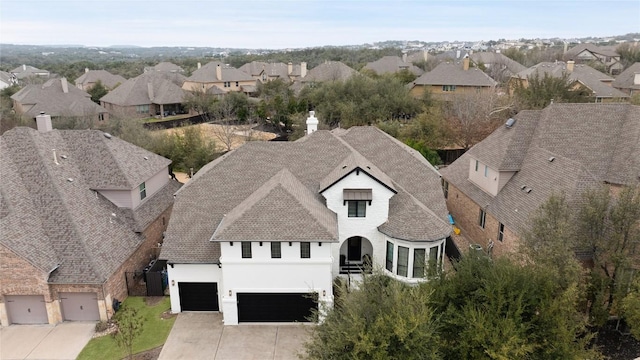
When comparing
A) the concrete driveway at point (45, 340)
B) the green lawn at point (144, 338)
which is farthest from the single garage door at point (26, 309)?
the green lawn at point (144, 338)

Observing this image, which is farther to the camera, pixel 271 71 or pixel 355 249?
pixel 271 71

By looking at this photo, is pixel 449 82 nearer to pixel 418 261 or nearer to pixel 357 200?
pixel 357 200

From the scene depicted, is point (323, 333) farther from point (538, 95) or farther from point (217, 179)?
point (538, 95)

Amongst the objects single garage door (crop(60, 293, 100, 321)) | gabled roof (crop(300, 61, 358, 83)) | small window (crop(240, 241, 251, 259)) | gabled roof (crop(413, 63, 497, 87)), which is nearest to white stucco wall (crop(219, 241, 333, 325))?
small window (crop(240, 241, 251, 259))

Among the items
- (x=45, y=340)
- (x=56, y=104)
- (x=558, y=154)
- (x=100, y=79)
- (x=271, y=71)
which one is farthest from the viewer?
(x=271, y=71)

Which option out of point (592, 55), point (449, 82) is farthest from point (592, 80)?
point (592, 55)

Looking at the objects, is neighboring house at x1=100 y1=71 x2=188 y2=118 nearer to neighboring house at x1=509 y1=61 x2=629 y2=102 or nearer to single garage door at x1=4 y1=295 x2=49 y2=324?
neighboring house at x1=509 y1=61 x2=629 y2=102
